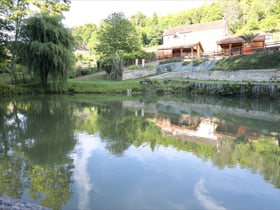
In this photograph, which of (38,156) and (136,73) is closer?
(38,156)

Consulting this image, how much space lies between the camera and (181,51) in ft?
132

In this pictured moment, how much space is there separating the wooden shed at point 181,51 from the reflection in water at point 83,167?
1250 inches

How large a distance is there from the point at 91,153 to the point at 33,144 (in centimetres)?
212

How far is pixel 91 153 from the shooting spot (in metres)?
7.86

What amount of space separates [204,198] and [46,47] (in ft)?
63.5

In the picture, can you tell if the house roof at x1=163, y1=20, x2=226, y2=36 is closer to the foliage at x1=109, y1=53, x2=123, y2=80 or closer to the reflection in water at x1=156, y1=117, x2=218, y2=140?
the foliage at x1=109, y1=53, x2=123, y2=80

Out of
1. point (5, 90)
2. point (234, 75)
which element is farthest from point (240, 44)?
point (5, 90)

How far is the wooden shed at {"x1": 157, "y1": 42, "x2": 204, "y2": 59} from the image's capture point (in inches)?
1567

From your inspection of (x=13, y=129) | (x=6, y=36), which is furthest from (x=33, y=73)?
(x=13, y=129)

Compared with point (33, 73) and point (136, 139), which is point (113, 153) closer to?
point (136, 139)

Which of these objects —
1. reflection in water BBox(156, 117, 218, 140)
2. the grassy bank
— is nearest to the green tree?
the grassy bank

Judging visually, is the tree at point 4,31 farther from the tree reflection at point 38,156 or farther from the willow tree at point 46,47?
the tree reflection at point 38,156

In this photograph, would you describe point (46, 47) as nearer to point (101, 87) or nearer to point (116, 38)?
point (101, 87)

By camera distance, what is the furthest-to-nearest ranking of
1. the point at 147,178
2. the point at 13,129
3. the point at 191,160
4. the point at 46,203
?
1. the point at 13,129
2. the point at 191,160
3. the point at 147,178
4. the point at 46,203
